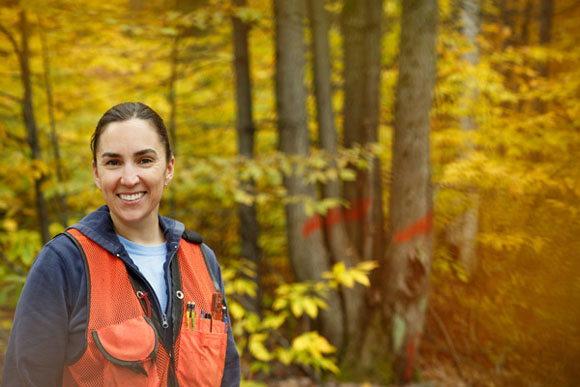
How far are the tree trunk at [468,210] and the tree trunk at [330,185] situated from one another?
6.71ft

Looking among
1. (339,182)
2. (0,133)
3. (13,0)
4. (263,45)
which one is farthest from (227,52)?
(0,133)

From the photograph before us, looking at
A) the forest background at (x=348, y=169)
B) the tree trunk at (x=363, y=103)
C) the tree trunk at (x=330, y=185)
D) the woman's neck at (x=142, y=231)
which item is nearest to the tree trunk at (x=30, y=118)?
the forest background at (x=348, y=169)

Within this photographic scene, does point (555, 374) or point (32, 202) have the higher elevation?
point (32, 202)

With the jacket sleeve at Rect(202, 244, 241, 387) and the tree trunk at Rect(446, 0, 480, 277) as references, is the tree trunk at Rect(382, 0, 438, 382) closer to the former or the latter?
the tree trunk at Rect(446, 0, 480, 277)

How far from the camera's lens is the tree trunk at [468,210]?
645 cm

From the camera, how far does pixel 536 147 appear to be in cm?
592

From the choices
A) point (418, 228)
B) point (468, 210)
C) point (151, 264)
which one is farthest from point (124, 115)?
point (468, 210)

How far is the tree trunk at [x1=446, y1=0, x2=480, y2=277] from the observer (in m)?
6.45

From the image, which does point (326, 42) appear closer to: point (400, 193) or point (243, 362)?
point (400, 193)

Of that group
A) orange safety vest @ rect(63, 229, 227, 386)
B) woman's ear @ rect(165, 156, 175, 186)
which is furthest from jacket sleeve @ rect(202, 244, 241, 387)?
woman's ear @ rect(165, 156, 175, 186)

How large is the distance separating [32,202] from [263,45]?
4080 mm

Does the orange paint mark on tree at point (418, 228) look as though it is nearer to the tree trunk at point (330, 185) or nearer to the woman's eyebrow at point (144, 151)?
the tree trunk at point (330, 185)

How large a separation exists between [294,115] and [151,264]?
3678 mm

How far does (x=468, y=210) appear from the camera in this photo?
20.4 feet
